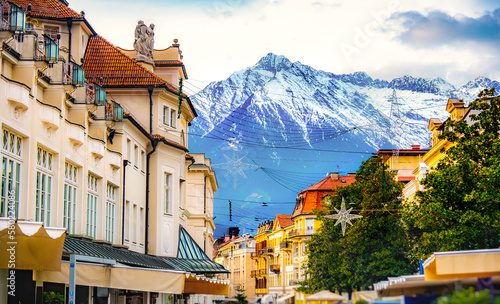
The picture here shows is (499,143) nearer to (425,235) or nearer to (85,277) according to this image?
(425,235)

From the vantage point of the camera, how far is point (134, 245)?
1785 inches

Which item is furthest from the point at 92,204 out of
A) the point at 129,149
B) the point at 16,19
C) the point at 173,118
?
the point at 173,118

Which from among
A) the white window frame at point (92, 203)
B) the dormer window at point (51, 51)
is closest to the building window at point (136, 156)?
the white window frame at point (92, 203)

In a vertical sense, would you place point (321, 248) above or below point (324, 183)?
below

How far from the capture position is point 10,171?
25.6 m

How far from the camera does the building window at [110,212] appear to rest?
39.2 metres

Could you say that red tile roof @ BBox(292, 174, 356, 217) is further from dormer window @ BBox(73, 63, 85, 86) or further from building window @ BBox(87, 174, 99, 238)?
dormer window @ BBox(73, 63, 85, 86)

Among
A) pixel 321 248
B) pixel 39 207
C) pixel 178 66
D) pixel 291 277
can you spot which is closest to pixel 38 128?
pixel 39 207

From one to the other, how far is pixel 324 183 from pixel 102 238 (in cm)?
7952

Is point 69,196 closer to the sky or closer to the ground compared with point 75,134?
closer to the ground

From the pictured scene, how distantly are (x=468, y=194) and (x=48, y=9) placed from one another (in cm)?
2303

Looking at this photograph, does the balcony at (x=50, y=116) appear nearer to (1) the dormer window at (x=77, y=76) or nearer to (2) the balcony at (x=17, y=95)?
(2) the balcony at (x=17, y=95)

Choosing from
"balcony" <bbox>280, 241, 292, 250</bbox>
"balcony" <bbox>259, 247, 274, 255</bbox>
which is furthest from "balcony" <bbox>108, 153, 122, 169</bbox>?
"balcony" <bbox>259, 247, 274, 255</bbox>

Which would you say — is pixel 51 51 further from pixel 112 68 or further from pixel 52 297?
pixel 112 68
